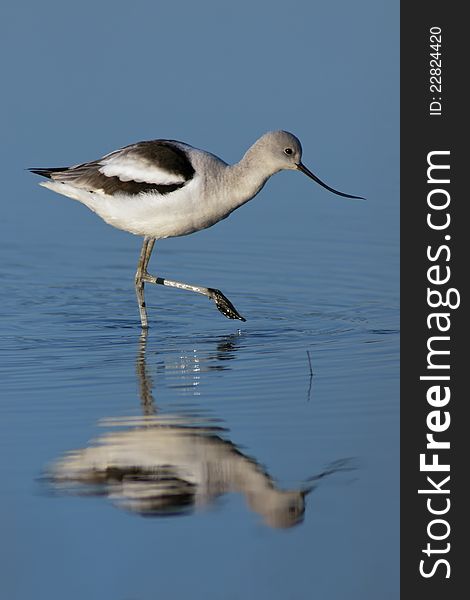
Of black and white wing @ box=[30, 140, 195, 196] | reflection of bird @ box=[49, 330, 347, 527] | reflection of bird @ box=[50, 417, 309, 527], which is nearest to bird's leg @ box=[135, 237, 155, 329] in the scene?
black and white wing @ box=[30, 140, 195, 196]

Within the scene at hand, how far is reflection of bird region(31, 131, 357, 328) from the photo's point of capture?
10.6m

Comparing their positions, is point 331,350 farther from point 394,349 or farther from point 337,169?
point 337,169

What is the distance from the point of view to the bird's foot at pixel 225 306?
1066cm

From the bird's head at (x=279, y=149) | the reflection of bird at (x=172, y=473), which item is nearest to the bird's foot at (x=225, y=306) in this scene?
the bird's head at (x=279, y=149)

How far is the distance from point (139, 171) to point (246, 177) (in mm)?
774

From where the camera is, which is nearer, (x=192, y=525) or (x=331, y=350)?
(x=192, y=525)

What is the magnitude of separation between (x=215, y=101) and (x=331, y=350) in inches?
345

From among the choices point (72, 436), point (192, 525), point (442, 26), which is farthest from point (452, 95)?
point (192, 525)

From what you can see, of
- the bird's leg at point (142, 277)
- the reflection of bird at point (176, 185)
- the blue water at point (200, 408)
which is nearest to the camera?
the blue water at point (200, 408)

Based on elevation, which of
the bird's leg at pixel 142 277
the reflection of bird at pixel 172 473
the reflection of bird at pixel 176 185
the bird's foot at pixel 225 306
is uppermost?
the reflection of bird at pixel 176 185

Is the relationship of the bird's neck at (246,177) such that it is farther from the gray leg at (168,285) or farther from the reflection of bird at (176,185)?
the gray leg at (168,285)

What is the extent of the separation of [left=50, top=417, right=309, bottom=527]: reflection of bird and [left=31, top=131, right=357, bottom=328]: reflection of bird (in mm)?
3195

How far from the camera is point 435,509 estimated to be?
6.71m

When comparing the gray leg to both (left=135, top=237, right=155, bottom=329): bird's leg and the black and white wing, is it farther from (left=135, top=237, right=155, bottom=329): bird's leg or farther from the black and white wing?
the black and white wing
